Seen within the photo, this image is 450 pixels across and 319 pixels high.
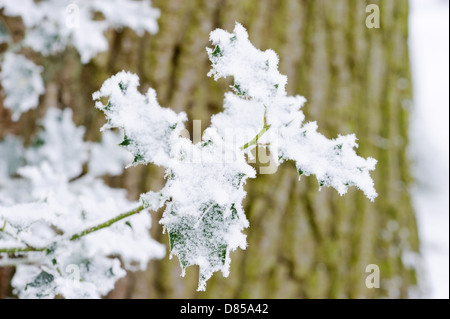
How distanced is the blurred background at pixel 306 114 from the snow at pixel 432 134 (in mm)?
263

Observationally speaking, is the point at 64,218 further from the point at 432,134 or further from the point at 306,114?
the point at 432,134

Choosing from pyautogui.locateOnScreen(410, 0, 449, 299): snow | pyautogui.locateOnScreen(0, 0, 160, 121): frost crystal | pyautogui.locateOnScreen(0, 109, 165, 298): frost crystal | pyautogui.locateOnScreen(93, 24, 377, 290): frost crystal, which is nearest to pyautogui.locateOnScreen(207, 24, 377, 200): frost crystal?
pyautogui.locateOnScreen(93, 24, 377, 290): frost crystal

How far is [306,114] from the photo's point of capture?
1175 mm

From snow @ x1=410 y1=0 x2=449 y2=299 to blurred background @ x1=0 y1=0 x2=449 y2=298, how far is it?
0.86 ft

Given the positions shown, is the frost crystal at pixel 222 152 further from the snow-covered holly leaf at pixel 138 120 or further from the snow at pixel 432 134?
the snow at pixel 432 134

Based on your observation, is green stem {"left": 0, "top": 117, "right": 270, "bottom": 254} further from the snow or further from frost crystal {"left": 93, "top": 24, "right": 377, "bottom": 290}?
the snow

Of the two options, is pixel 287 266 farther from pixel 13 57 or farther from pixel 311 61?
pixel 13 57

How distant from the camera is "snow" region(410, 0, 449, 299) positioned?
230cm

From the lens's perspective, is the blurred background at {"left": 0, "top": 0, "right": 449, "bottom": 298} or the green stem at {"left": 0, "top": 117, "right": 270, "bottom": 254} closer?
the green stem at {"left": 0, "top": 117, "right": 270, "bottom": 254}

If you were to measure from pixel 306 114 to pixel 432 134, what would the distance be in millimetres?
2498

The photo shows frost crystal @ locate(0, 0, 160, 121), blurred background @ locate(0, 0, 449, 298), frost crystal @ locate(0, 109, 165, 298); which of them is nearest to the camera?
frost crystal @ locate(0, 109, 165, 298)

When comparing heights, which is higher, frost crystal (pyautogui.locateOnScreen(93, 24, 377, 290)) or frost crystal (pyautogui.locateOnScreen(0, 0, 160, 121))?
frost crystal (pyautogui.locateOnScreen(0, 0, 160, 121))

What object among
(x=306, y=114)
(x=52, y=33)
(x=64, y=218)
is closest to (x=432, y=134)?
(x=306, y=114)
